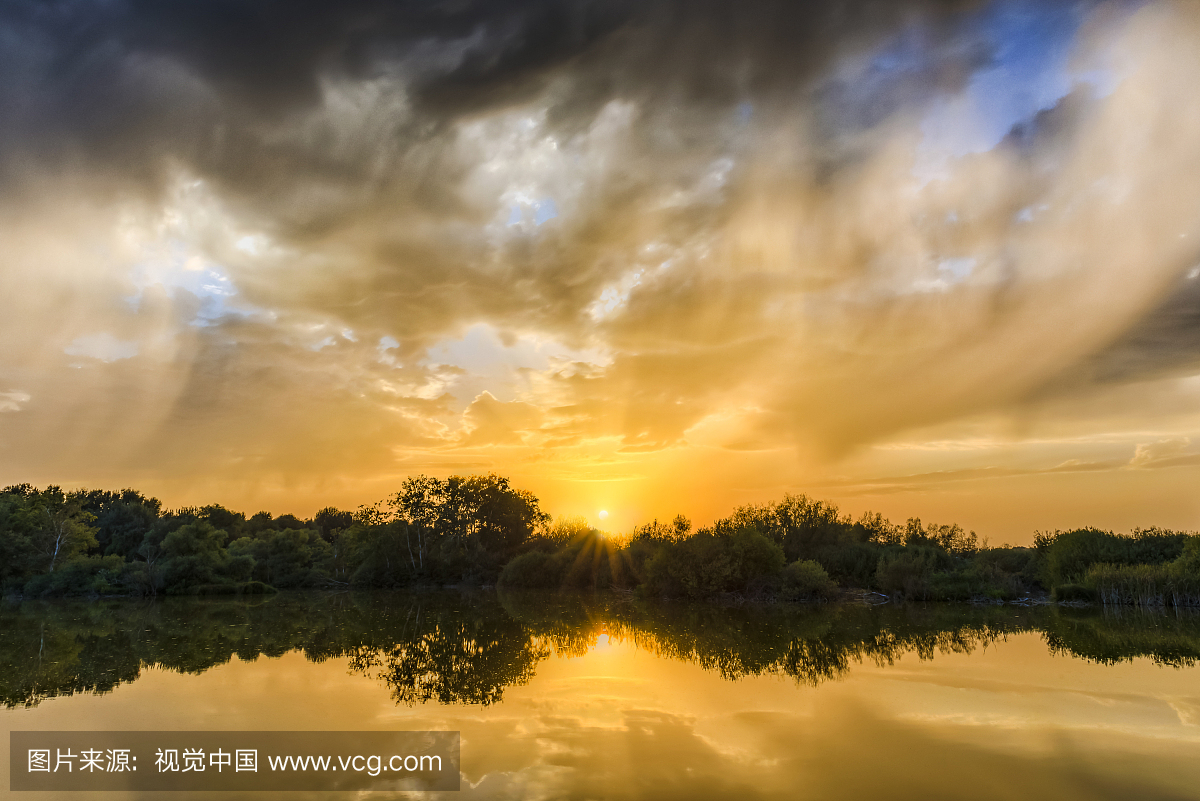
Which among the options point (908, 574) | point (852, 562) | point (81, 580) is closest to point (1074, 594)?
point (908, 574)

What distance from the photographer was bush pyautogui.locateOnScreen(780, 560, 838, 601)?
3594 cm

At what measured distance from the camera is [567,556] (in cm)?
5106

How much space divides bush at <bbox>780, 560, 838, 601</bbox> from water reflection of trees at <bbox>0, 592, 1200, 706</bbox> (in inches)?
110

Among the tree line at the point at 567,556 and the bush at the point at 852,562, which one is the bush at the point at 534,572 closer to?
the tree line at the point at 567,556

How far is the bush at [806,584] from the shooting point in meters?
35.9

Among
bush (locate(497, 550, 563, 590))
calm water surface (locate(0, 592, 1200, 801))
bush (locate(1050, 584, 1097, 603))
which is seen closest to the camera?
calm water surface (locate(0, 592, 1200, 801))

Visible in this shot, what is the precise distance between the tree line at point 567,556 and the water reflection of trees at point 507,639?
3492 millimetres

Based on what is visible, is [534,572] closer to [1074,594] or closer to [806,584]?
[806,584]

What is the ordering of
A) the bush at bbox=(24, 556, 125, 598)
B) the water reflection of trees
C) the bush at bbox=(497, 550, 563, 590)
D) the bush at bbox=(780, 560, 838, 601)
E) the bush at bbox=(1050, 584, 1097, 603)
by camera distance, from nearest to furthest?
the water reflection of trees, the bush at bbox=(1050, 584, 1097, 603), the bush at bbox=(780, 560, 838, 601), the bush at bbox=(24, 556, 125, 598), the bush at bbox=(497, 550, 563, 590)

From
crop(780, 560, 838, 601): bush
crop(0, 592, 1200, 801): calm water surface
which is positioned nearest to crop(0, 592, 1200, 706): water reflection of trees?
crop(0, 592, 1200, 801): calm water surface

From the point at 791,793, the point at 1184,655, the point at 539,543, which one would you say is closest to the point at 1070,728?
the point at 791,793

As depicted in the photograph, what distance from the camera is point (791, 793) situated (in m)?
7.12

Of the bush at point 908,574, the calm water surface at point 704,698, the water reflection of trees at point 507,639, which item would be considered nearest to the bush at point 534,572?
the water reflection of trees at point 507,639

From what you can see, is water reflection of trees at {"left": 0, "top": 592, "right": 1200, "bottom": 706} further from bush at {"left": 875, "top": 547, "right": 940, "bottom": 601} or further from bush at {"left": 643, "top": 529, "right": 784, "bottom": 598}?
bush at {"left": 643, "top": 529, "right": 784, "bottom": 598}
